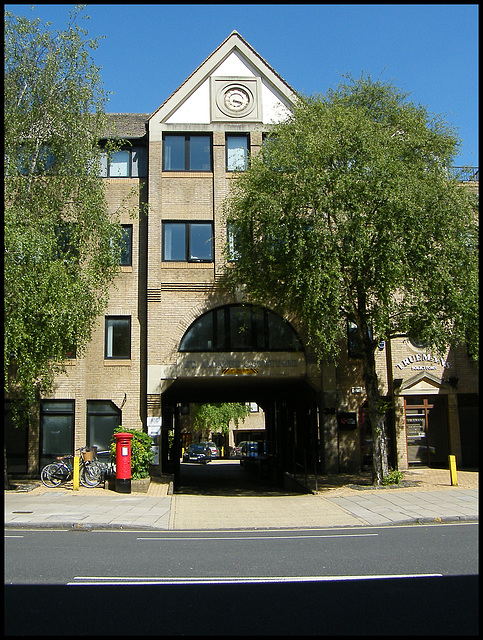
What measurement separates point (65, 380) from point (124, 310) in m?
3.25

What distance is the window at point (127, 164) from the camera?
939 inches

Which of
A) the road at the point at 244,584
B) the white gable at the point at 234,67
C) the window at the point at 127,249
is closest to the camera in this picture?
the road at the point at 244,584

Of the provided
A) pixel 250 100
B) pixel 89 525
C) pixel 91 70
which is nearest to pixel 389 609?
pixel 89 525

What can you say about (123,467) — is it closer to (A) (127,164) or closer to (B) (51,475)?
(B) (51,475)

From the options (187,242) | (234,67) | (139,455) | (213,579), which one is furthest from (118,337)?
(213,579)

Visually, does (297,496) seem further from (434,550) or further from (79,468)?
(434,550)

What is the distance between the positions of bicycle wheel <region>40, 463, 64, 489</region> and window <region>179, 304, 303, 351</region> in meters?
5.82

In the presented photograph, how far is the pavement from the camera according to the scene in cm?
1297

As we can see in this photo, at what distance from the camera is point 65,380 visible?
22047 millimetres

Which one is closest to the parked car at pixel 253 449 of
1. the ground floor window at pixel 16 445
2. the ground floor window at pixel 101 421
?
the ground floor window at pixel 101 421

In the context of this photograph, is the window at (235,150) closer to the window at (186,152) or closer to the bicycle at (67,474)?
the window at (186,152)

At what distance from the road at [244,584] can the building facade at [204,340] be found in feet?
36.9

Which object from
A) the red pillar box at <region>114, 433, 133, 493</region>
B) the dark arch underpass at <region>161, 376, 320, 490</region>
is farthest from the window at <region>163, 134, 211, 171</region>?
the red pillar box at <region>114, 433, 133, 493</region>

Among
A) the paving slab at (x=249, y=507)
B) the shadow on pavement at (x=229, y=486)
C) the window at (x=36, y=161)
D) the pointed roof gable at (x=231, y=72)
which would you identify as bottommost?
the shadow on pavement at (x=229, y=486)
